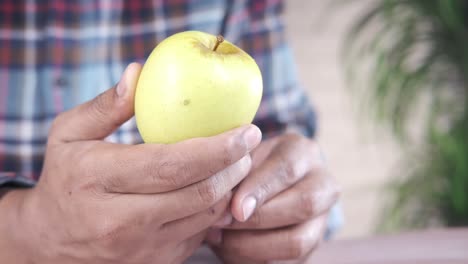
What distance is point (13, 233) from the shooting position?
26.7 inches

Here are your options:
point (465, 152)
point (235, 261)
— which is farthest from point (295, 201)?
point (465, 152)

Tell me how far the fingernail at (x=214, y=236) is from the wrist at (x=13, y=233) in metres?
0.21

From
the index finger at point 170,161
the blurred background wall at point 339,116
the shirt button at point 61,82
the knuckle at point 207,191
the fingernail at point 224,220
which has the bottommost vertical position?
the blurred background wall at point 339,116

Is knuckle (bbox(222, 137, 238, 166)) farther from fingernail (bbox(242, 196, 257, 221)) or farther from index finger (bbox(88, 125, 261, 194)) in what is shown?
fingernail (bbox(242, 196, 257, 221))

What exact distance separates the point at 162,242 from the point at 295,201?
185 mm

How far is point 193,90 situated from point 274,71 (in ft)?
1.86

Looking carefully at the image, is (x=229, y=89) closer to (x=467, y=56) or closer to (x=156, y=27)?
(x=156, y=27)

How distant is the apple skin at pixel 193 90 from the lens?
1.81ft

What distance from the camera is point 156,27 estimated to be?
3.47ft

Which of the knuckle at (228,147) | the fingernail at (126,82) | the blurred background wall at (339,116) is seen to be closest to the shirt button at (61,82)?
the fingernail at (126,82)

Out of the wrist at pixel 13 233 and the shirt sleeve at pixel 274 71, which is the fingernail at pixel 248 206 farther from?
the shirt sleeve at pixel 274 71

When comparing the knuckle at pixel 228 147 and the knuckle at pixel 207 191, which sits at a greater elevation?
the knuckle at pixel 228 147

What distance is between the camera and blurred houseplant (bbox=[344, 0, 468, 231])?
157 cm

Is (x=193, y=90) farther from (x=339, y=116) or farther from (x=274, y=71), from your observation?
(x=339, y=116)
